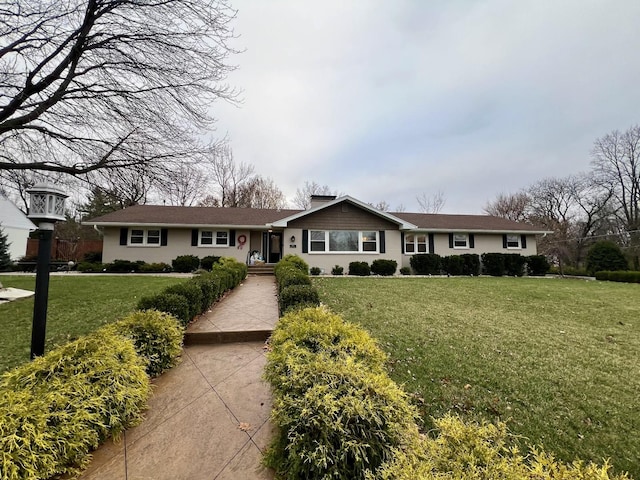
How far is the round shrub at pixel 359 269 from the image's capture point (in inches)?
580

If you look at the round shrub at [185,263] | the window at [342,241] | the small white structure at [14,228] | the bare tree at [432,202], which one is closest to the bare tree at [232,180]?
the round shrub at [185,263]

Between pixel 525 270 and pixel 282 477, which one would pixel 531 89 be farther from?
pixel 282 477

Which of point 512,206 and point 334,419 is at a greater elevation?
point 512,206

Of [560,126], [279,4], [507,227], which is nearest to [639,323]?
[279,4]

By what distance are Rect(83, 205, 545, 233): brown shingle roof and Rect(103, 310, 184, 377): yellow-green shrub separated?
12600mm

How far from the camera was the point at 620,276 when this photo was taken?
15.5 meters

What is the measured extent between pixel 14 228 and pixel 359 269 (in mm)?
24340

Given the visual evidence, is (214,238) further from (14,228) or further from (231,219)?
(14,228)

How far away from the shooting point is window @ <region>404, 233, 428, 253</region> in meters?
17.3

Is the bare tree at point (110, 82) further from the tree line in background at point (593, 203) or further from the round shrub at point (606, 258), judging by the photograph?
the tree line in background at point (593, 203)

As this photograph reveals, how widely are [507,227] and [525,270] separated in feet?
9.59

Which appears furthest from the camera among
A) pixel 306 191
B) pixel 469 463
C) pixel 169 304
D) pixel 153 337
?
pixel 306 191

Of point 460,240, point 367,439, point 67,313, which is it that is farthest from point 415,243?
point 367,439

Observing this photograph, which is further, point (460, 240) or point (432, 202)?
point (432, 202)
